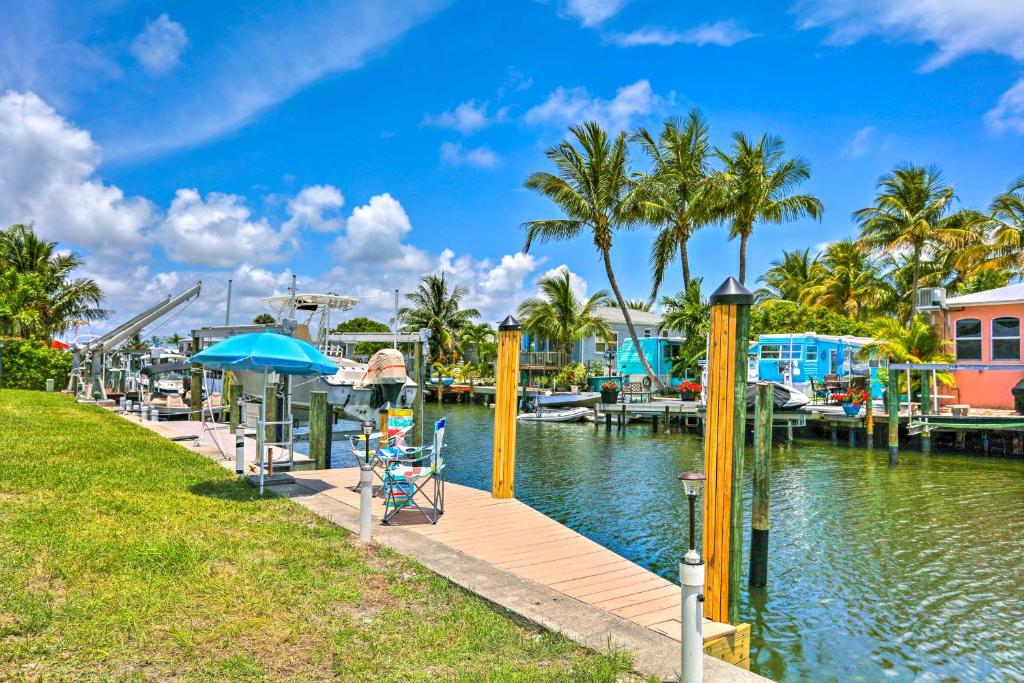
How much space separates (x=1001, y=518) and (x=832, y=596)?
19.8 feet

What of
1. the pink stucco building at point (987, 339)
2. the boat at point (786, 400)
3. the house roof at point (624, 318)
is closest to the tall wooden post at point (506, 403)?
the boat at point (786, 400)

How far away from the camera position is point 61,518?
6.69m

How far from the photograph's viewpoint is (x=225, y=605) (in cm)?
485

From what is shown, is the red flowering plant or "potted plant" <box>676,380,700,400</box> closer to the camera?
the red flowering plant

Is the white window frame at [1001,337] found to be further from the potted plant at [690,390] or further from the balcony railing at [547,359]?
the balcony railing at [547,359]

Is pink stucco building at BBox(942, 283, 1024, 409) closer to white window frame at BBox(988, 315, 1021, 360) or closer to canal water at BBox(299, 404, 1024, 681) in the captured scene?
white window frame at BBox(988, 315, 1021, 360)

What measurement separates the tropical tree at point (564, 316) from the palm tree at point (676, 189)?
8069 mm

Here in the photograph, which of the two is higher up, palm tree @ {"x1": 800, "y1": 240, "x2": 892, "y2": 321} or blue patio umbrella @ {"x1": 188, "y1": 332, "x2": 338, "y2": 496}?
palm tree @ {"x1": 800, "y1": 240, "x2": 892, "y2": 321}

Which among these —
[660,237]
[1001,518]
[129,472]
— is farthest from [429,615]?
[660,237]

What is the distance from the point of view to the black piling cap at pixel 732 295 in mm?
5000

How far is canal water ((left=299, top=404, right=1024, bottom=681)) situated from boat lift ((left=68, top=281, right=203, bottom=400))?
10.4 m

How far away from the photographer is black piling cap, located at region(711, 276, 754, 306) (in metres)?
5.00

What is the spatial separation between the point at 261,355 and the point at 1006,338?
2444cm

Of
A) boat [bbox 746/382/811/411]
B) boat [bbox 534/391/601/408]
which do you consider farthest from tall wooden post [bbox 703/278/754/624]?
boat [bbox 534/391/601/408]
